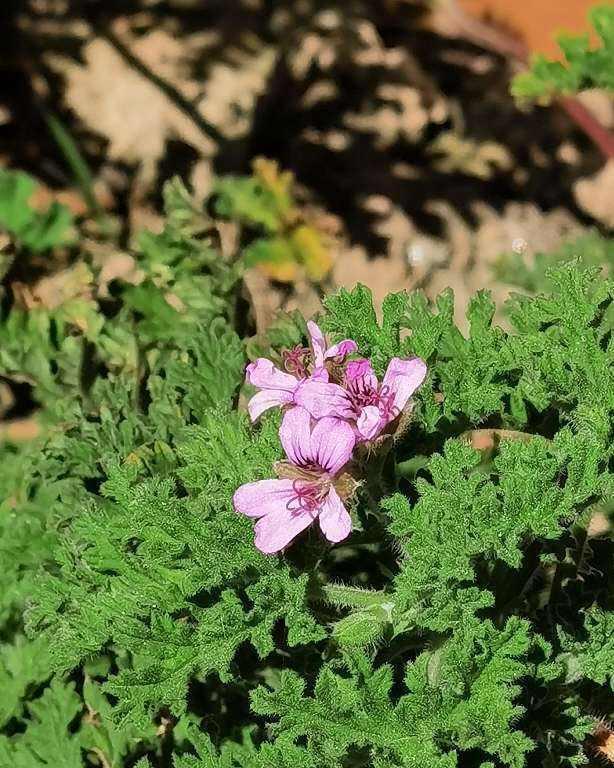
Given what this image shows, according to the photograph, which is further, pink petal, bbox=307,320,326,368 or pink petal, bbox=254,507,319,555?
pink petal, bbox=307,320,326,368

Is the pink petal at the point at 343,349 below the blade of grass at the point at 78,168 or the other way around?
the other way around

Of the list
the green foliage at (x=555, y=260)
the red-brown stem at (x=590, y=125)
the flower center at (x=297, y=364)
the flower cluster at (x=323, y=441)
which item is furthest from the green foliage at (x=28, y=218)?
the flower cluster at (x=323, y=441)

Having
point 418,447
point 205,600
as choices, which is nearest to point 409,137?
point 418,447

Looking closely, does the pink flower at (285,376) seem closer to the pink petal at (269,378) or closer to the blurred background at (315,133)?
the pink petal at (269,378)

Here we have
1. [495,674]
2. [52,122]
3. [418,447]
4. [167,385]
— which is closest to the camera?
[495,674]

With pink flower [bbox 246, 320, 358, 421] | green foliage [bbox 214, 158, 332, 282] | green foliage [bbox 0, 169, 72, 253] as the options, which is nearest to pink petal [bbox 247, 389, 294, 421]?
pink flower [bbox 246, 320, 358, 421]

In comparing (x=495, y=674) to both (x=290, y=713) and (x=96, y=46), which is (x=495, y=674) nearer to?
(x=290, y=713)

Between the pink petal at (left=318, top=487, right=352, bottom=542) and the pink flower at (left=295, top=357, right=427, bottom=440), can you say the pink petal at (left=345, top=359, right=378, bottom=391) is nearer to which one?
the pink flower at (left=295, top=357, right=427, bottom=440)

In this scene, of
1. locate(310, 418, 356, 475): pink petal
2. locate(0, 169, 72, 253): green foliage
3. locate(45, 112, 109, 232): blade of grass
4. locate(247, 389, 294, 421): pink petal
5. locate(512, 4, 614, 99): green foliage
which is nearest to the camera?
locate(310, 418, 356, 475): pink petal
